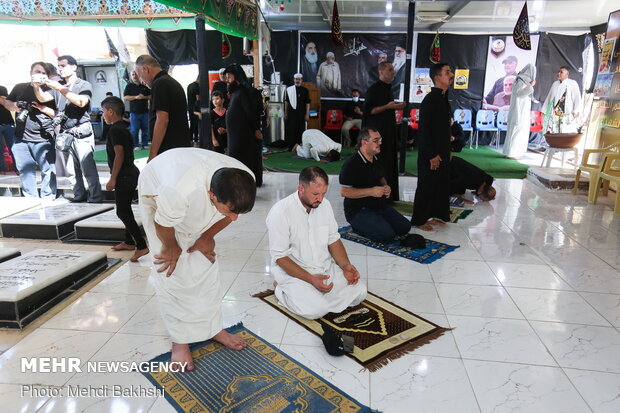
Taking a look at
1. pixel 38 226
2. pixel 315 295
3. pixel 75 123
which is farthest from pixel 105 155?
pixel 315 295

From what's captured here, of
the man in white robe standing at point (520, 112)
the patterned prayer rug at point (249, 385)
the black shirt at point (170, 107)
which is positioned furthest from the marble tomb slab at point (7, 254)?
the man in white robe standing at point (520, 112)

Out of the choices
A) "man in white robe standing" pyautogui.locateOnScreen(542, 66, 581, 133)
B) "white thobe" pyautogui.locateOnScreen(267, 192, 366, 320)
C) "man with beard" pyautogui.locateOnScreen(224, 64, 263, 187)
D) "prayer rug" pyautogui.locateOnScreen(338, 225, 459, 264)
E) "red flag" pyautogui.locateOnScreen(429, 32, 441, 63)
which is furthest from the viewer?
"red flag" pyautogui.locateOnScreen(429, 32, 441, 63)

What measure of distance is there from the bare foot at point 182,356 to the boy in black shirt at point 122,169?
1494 millimetres

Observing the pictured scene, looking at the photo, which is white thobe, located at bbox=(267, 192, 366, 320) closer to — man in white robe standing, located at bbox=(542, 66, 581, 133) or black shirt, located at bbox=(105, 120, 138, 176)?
black shirt, located at bbox=(105, 120, 138, 176)

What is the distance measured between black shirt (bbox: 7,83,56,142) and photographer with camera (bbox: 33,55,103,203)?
0.19 m

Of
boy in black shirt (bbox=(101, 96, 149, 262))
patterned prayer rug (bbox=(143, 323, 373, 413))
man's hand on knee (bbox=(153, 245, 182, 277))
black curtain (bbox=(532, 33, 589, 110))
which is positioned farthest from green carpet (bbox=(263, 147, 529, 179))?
man's hand on knee (bbox=(153, 245, 182, 277))

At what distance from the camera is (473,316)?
262 cm

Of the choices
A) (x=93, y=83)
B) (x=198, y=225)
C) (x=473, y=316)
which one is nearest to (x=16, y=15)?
(x=93, y=83)

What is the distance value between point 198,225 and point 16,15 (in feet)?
28.0

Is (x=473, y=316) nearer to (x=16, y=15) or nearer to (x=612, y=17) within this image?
(x=612, y=17)

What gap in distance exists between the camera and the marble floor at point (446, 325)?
1.93m

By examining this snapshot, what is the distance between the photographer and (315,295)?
99.7 inches

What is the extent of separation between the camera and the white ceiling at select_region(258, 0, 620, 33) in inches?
312

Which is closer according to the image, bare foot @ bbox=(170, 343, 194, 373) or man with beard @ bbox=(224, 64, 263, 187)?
bare foot @ bbox=(170, 343, 194, 373)
